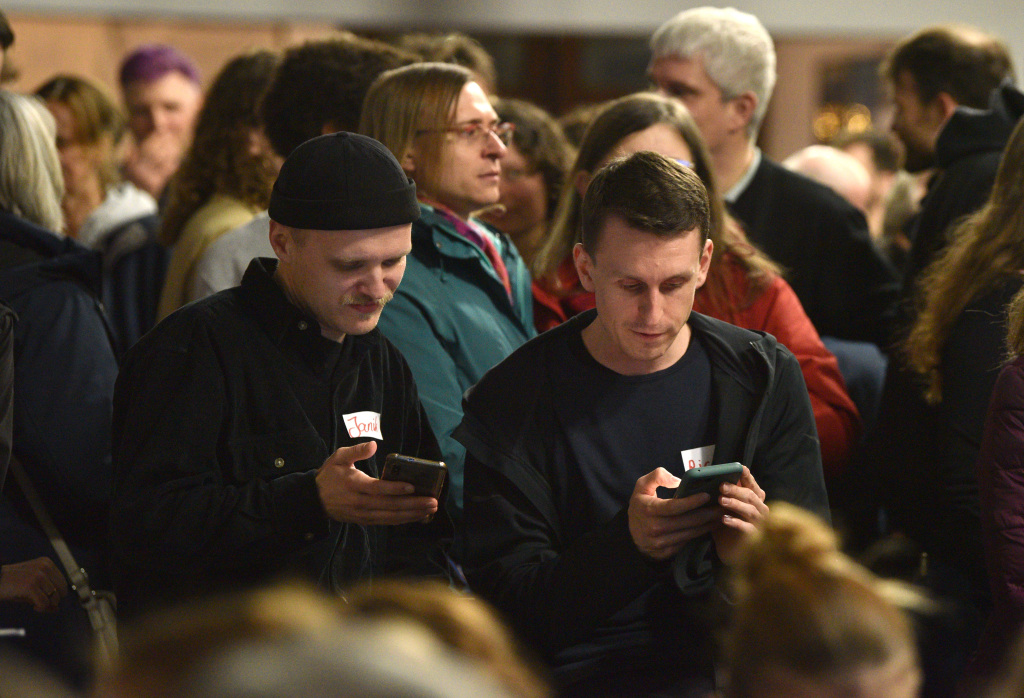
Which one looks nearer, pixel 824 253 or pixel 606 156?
pixel 606 156

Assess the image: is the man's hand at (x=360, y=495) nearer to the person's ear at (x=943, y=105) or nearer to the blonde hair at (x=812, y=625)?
the blonde hair at (x=812, y=625)

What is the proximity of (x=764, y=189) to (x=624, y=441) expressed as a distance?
1.69m

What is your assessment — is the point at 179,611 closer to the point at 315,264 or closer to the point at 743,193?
the point at 315,264

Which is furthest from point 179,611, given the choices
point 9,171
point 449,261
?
point 9,171

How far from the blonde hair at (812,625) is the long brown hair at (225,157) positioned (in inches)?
98.9

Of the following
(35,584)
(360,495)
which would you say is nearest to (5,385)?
(35,584)

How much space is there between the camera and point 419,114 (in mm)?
2688

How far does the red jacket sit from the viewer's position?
285 cm

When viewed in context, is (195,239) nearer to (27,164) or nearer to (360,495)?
(27,164)

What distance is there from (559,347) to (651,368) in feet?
0.61

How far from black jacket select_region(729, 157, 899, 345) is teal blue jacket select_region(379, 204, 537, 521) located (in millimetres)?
1133

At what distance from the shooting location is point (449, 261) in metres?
2.66

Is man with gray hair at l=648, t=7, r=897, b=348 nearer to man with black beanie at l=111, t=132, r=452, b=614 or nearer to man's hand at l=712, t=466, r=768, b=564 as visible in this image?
man's hand at l=712, t=466, r=768, b=564

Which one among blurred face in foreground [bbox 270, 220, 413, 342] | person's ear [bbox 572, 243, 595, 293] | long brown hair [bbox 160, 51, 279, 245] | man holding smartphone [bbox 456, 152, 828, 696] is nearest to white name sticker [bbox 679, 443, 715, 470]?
man holding smartphone [bbox 456, 152, 828, 696]
